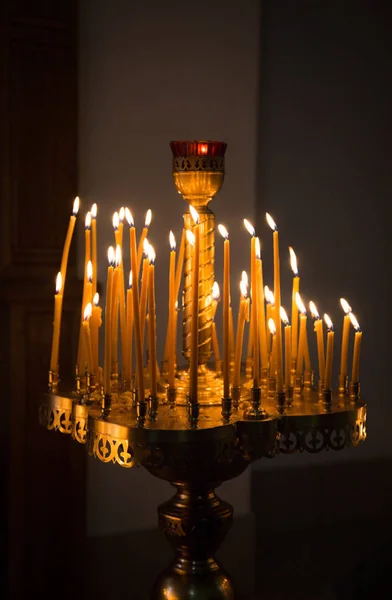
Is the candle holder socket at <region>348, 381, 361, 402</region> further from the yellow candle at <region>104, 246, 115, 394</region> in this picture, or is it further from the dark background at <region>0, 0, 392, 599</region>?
the dark background at <region>0, 0, 392, 599</region>

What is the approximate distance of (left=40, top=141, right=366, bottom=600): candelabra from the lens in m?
1.38

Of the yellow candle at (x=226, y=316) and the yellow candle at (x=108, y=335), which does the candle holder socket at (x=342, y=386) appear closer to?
the yellow candle at (x=226, y=316)

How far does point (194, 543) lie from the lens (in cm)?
155

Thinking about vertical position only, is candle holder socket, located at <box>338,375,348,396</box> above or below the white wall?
below

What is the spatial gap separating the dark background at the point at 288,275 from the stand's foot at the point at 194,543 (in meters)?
0.66

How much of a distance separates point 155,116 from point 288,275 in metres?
0.70

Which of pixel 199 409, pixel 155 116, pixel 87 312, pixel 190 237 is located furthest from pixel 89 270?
pixel 155 116

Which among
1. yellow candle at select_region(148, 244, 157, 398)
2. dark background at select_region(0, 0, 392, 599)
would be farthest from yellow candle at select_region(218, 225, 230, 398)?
dark background at select_region(0, 0, 392, 599)

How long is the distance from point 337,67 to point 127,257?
0.97 m

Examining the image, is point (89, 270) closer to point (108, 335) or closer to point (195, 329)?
point (108, 335)

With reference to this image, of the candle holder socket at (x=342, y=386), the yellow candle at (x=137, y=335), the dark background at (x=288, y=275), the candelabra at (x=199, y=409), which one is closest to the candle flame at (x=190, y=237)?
the candelabra at (x=199, y=409)

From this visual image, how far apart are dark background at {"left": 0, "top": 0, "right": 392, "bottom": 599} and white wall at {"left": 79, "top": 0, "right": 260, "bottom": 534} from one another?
0.26 feet

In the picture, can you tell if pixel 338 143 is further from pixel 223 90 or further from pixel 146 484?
pixel 146 484

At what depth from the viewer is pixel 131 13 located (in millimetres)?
2240
